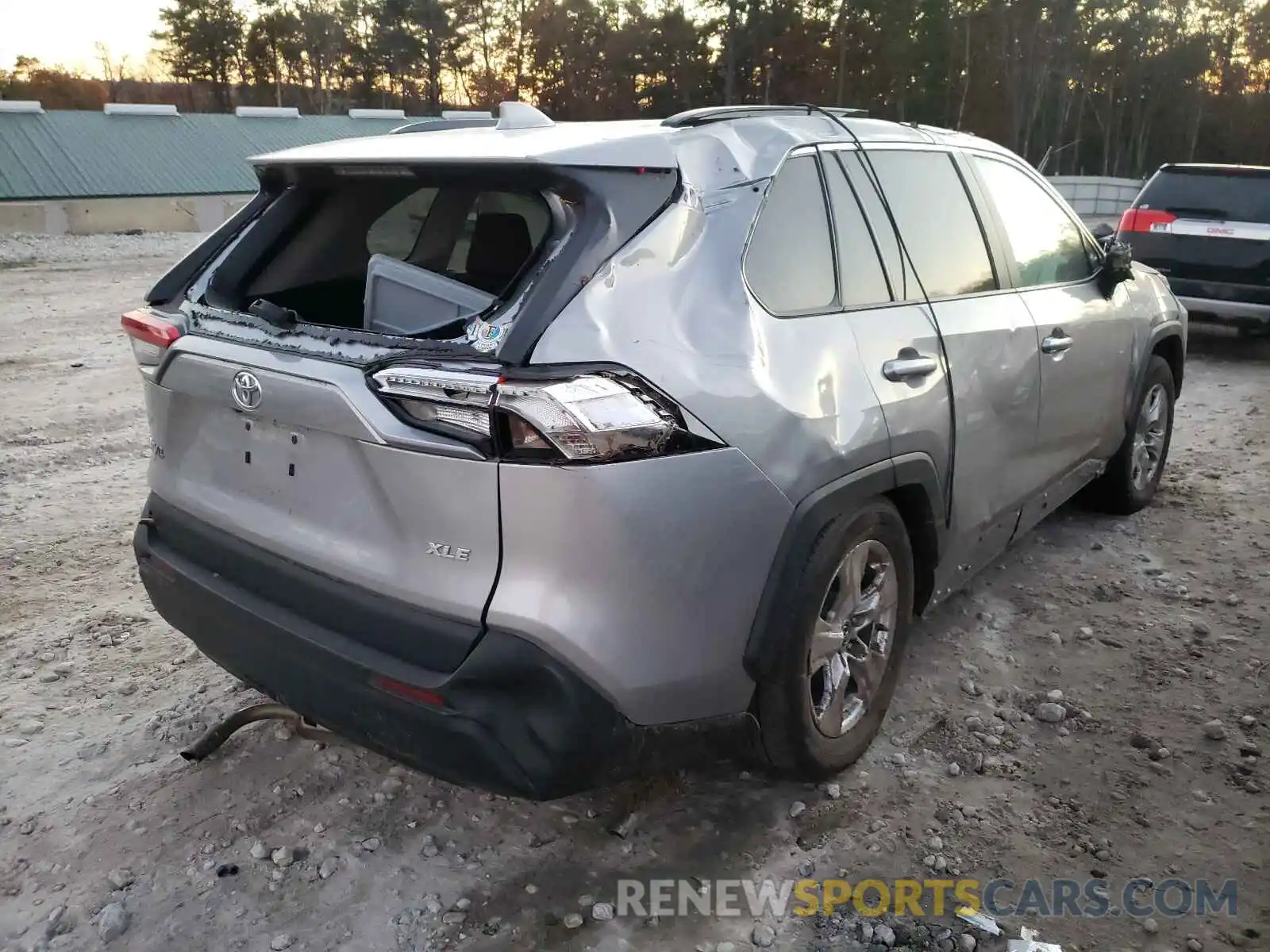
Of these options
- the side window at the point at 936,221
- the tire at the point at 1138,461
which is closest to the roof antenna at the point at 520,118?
the side window at the point at 936,221

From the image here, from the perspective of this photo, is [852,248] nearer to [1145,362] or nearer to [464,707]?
[464,707]

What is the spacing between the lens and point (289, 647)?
2.44 metres

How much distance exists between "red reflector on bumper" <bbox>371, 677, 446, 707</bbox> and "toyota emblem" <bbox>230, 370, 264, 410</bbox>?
0.73m

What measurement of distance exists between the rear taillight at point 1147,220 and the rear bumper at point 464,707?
8.72 m

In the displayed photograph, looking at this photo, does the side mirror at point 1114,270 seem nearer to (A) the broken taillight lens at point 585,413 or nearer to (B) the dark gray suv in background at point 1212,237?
(A) the broken taillight lens at point 585,413

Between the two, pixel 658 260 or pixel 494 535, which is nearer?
pixel 494 535

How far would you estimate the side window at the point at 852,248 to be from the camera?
290 centimetres

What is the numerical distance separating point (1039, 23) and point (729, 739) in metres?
51.9

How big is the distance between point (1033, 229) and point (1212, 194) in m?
6.56

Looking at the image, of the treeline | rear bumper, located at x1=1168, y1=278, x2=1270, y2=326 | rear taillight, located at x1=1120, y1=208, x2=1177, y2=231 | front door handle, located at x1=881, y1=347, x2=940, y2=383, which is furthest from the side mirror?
the treeline

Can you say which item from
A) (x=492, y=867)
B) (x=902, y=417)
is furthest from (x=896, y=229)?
(x=492, y=867)

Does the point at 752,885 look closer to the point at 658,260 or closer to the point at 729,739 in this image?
the point at 729,739

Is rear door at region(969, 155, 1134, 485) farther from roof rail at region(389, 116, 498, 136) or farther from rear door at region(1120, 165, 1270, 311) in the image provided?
rear door at region(1120, 165, 1270, 311)

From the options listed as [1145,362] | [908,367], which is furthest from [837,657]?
[1145,362]
